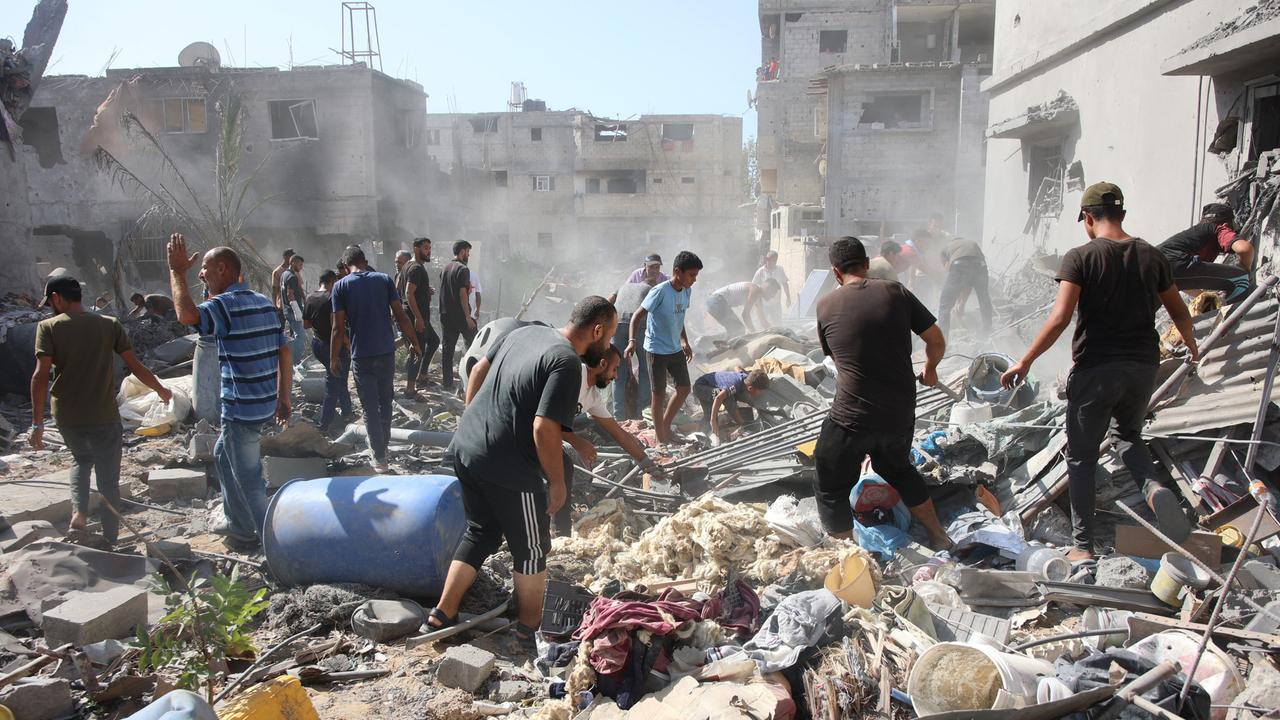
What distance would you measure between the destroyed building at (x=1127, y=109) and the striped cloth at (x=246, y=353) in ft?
25.1

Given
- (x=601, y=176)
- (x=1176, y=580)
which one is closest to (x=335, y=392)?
(x=1176, y=580)

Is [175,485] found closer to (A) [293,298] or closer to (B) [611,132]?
(A) [293,298]

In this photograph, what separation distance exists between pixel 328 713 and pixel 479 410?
4.58ft

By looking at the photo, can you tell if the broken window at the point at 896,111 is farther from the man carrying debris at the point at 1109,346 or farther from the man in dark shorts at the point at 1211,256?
the man carrying debris at the point at 1109,346

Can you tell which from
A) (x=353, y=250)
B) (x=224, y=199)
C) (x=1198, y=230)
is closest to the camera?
(x=1198, y=230)

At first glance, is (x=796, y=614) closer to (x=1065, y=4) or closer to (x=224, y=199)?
(x=1065, y=4)

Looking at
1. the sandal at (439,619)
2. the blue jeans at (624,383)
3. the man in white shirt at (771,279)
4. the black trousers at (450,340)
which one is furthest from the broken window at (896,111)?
the sandal at (439,619)

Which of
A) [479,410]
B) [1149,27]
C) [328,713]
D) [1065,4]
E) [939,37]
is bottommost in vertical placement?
[328,713]

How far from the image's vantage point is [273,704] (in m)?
2.86

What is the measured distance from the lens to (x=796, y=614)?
3348 millimetres

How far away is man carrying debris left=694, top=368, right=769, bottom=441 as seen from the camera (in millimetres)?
6984

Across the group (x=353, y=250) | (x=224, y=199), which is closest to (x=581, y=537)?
(x=353, y=250)

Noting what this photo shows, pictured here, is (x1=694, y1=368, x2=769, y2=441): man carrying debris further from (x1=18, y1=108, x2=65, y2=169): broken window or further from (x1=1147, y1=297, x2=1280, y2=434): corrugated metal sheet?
(x1=18, y1=108, x2=65, y2=169): broken window

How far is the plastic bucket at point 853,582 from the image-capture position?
147 inches
